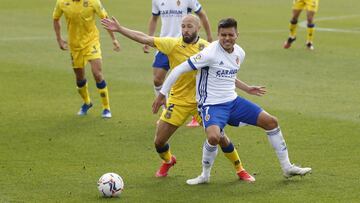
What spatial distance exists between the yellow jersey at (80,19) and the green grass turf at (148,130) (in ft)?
4.95

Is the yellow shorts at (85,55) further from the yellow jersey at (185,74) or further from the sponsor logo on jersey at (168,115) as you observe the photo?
the sponsor logo on jersey at (168,115)

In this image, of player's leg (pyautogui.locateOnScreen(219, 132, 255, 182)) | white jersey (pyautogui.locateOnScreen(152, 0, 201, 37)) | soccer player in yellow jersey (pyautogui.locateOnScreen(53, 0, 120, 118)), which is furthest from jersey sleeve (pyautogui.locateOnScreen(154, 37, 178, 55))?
soccer player in yellow jersey (pyautogui.locateOnScreen(53, 0, 120, 118))

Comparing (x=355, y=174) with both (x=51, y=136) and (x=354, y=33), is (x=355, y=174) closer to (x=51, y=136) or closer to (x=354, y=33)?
(x=51, y=136)

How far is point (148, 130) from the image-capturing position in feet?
53.5

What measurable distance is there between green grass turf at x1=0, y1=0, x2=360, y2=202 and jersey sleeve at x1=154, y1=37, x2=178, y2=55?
181cm

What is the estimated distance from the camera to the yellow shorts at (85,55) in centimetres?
1744

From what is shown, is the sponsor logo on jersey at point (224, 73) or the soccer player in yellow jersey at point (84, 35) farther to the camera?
the soccer player in yellow jersey at point (84, 35)

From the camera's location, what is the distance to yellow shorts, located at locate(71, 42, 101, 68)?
17.4 meters

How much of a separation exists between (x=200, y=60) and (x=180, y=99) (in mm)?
1076

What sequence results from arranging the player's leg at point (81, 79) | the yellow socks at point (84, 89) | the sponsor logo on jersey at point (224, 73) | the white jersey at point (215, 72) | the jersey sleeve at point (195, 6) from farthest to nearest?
the yellow socks at point (84, 89) < the player's leg at point (81, 79) < the jersey sleeve at point (195, 6) < the sponsor logo on jersey at point (224, 73) < the white jersey at point (215, 72)

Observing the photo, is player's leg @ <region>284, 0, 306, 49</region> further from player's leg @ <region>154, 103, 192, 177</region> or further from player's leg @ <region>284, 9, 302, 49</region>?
player's leg @ <region>154, 103, 192, 177</region>

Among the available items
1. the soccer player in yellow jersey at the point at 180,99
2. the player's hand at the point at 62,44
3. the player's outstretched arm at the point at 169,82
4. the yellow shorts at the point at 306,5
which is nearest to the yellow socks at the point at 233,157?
the soccer player in yellow jersey at the point at 180,99

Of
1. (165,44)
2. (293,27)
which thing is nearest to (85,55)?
(165,44)

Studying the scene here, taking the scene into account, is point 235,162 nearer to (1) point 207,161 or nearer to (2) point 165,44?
(1) point 207,161
